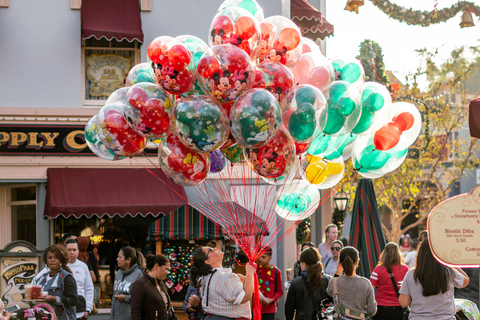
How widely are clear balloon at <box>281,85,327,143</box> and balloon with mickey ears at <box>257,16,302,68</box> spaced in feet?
1.86

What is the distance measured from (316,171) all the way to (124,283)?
2.72 meters

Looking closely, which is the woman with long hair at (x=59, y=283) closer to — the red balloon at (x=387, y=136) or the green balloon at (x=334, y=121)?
the green balloon at (x=334, y=121)

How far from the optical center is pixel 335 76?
21.1ft

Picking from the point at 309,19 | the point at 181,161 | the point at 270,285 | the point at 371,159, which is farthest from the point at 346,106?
the point at 309,19

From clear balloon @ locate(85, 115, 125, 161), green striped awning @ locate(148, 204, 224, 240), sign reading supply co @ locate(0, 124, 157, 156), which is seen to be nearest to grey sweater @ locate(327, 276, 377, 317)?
clear balloon @ locate(85, 115, 125, 161)

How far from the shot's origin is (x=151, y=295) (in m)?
6.30

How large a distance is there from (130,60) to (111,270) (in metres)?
4.14

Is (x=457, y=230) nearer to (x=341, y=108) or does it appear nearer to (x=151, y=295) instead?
(x=341, y=108)

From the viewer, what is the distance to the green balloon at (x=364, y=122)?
615cm

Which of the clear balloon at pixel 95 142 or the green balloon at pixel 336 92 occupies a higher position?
the green balloon at pixel 336 92

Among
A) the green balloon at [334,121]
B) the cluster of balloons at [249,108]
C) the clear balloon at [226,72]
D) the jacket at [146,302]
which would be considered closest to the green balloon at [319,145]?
the cluster of balloons at [249,108]

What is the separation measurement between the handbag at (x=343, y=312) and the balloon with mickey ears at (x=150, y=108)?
2609 millimetres

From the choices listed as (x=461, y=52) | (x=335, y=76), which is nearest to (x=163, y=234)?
(x=335, y=76)

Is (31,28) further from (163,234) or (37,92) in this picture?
(163,234)
